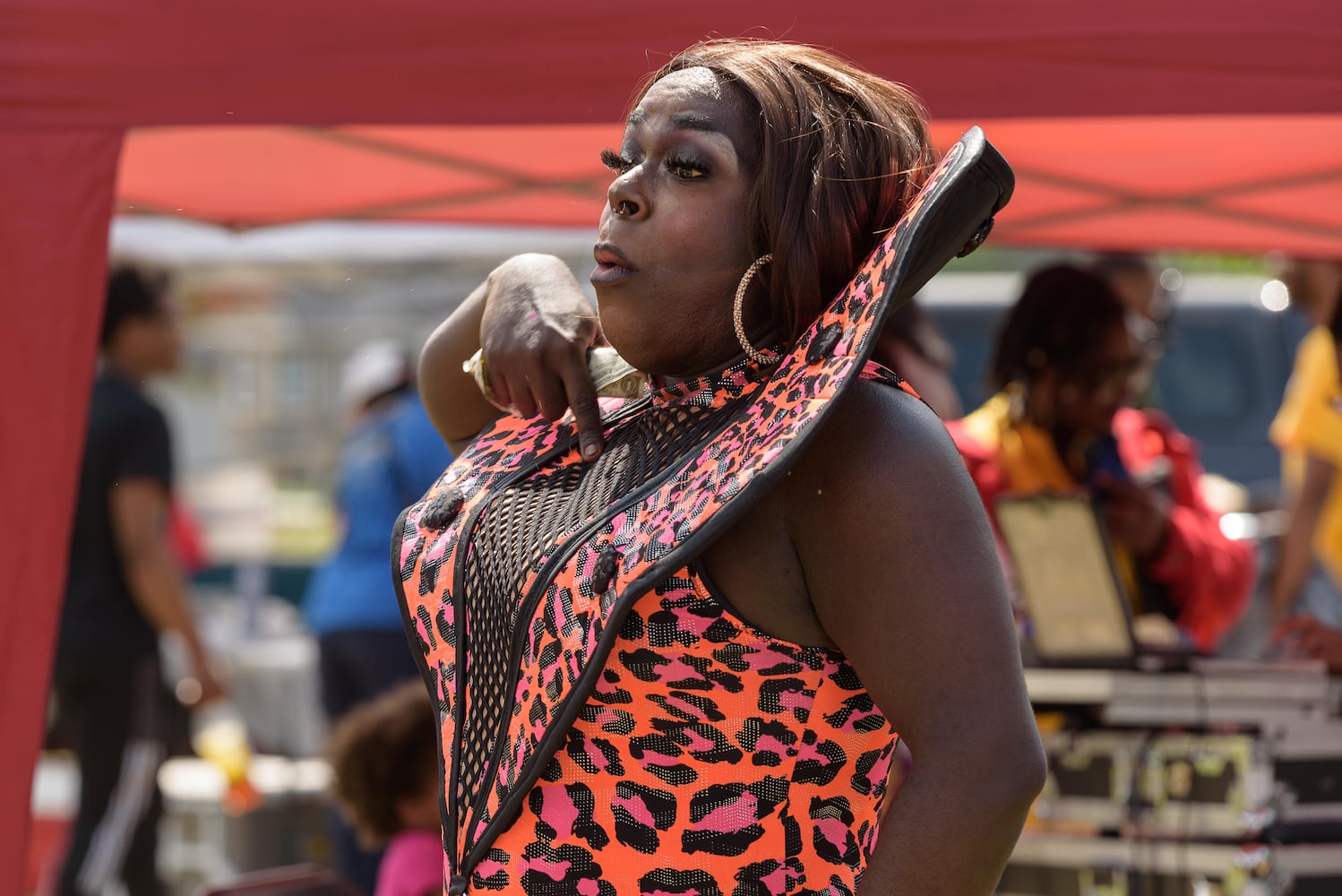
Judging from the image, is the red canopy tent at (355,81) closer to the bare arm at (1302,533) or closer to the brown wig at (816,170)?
the brown wig at (816,170)

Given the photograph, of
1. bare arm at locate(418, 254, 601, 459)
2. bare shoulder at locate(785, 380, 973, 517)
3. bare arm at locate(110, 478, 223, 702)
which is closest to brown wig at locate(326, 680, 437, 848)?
bare arm at locate(418, 254, 601, 459)

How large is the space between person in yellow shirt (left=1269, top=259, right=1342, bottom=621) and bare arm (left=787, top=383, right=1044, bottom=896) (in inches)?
124

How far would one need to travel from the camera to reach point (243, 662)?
670 cm

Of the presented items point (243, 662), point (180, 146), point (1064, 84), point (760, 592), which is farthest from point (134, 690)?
point (760, 592)

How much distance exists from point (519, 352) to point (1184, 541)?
97.4 inches

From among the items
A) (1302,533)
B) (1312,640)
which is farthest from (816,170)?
(1302,533)

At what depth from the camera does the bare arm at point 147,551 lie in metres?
4.25

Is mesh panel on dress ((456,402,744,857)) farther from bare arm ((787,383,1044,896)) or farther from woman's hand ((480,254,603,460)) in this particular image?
bare arm ((787,383,1044,896))

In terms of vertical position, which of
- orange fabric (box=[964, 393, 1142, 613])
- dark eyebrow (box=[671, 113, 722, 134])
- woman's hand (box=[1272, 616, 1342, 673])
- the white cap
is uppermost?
dark eyebrow (box=[671, 113, 722, 134])

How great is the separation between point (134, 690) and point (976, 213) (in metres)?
3.68

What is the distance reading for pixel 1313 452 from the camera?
4.40 metres

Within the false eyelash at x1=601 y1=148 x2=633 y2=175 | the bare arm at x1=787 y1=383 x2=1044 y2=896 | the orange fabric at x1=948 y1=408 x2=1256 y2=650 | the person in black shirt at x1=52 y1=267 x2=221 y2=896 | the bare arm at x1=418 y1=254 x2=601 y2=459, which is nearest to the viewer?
the bare arm at x1=787 y1=383 x2=1044 y2=896

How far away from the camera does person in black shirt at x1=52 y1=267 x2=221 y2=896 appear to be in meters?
4.24

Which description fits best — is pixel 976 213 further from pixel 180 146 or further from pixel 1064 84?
pixel 180 146
